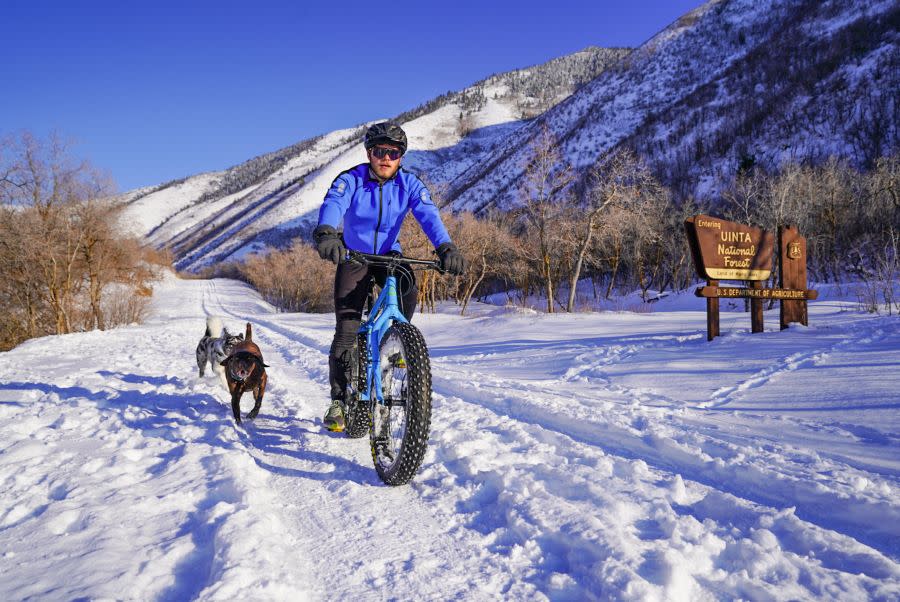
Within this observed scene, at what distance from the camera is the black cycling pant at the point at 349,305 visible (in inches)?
142

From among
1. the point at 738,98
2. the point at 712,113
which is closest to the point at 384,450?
the point at 712,113

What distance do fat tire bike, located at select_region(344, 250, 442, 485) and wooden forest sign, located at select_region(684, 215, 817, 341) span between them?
688 centimetres

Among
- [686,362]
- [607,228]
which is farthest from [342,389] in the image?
[607,228]

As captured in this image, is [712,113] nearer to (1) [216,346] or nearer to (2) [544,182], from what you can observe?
(2) [544,182]

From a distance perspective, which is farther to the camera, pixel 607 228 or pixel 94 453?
pixel 607 228

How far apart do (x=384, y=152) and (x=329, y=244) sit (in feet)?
2.99

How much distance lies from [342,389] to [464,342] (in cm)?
787

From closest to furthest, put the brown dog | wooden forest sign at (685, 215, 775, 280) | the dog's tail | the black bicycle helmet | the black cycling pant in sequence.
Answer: the black bicycle helmet
the black cycling pant
the brown dog
the dog's tail
wooden forest sign at (685, 215, 775, 280)

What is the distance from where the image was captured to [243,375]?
4668 millimetres

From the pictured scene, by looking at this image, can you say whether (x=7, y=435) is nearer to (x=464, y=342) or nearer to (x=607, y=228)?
(x=464, y=342)

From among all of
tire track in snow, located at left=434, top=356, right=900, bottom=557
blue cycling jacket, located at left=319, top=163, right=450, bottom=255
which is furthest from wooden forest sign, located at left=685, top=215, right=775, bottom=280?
blue cycling jacket, located at left=319, top=163, right=450, bottom=255

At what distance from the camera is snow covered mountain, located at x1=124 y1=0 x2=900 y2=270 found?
5900cm

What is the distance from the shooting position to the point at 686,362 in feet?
20.7

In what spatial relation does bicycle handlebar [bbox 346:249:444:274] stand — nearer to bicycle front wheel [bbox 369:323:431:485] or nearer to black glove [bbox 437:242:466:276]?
black glove [bbox 437:242:466:276]
